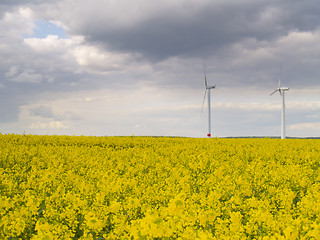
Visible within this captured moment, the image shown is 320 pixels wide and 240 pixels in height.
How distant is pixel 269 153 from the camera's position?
54.8 feet

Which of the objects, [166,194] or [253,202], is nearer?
[253,202]

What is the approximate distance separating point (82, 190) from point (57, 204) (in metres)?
0.96

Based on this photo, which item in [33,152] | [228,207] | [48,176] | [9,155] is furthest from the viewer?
[33,152]

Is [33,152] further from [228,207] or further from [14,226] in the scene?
[228,207]

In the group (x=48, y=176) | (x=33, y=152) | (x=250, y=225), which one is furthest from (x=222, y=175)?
(x=33, y=152)

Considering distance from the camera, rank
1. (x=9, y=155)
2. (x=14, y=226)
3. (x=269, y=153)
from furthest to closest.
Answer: (x=269, y=153)
(x=9, y=155)
(x=14, y=226)

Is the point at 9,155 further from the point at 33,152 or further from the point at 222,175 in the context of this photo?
the point at 222,175

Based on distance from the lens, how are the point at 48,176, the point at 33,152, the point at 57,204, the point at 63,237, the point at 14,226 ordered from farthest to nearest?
the point at 33,152 → the point at 48,176 → the point at 57,204 → the point at 14,226 → the point at 63,237

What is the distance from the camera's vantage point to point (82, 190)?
7.65m

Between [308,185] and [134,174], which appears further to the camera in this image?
[134,174]

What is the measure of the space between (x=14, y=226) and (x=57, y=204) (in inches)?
61.5

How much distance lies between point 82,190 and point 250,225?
4.26 metres

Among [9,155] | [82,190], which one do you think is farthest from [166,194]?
[9,155]

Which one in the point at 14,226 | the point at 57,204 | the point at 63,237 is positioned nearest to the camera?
the point at 63,237
